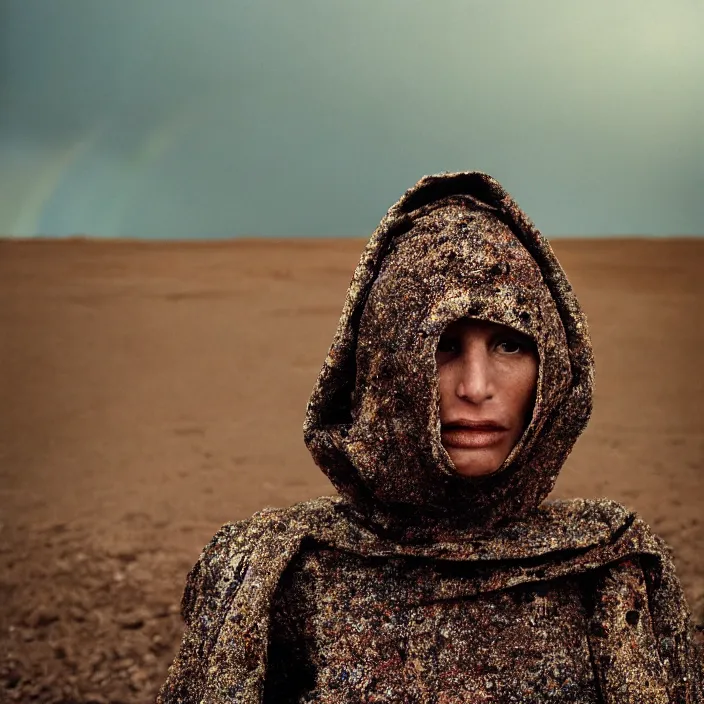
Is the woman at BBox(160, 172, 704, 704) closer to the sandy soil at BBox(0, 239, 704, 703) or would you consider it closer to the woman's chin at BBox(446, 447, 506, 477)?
the woman's chin at BBox(446, 447, 506, 477)

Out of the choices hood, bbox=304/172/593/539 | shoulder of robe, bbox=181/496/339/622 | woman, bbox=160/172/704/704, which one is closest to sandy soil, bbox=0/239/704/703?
shoulder of robe, bbox=181/496/339/622

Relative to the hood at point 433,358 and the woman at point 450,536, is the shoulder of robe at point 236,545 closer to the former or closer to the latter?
the woman at point 450,536

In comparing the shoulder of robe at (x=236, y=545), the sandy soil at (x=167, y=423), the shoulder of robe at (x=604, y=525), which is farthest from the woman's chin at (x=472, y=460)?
the sandy soil at (x=167, y=423)

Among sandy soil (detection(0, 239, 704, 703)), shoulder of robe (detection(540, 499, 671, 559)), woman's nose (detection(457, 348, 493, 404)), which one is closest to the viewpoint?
woman's nose (detection(457, 348, 493, 404))

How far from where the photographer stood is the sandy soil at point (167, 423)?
21.0ft

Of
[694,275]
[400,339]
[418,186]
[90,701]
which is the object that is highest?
[694,275]

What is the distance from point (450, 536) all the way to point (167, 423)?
8209 mm

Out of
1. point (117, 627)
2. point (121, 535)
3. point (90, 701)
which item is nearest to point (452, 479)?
point (90, 701)

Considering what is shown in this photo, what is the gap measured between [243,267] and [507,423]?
44.7ft

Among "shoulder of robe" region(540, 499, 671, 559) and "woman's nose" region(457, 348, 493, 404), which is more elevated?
"woman's nose" region(457, 348, 493, 404)

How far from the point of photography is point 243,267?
15.8m

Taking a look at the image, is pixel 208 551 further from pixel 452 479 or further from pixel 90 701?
pixel 90 701

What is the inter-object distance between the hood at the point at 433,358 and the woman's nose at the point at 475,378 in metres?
0.08

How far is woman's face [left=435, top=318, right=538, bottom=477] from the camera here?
238 centimetres
